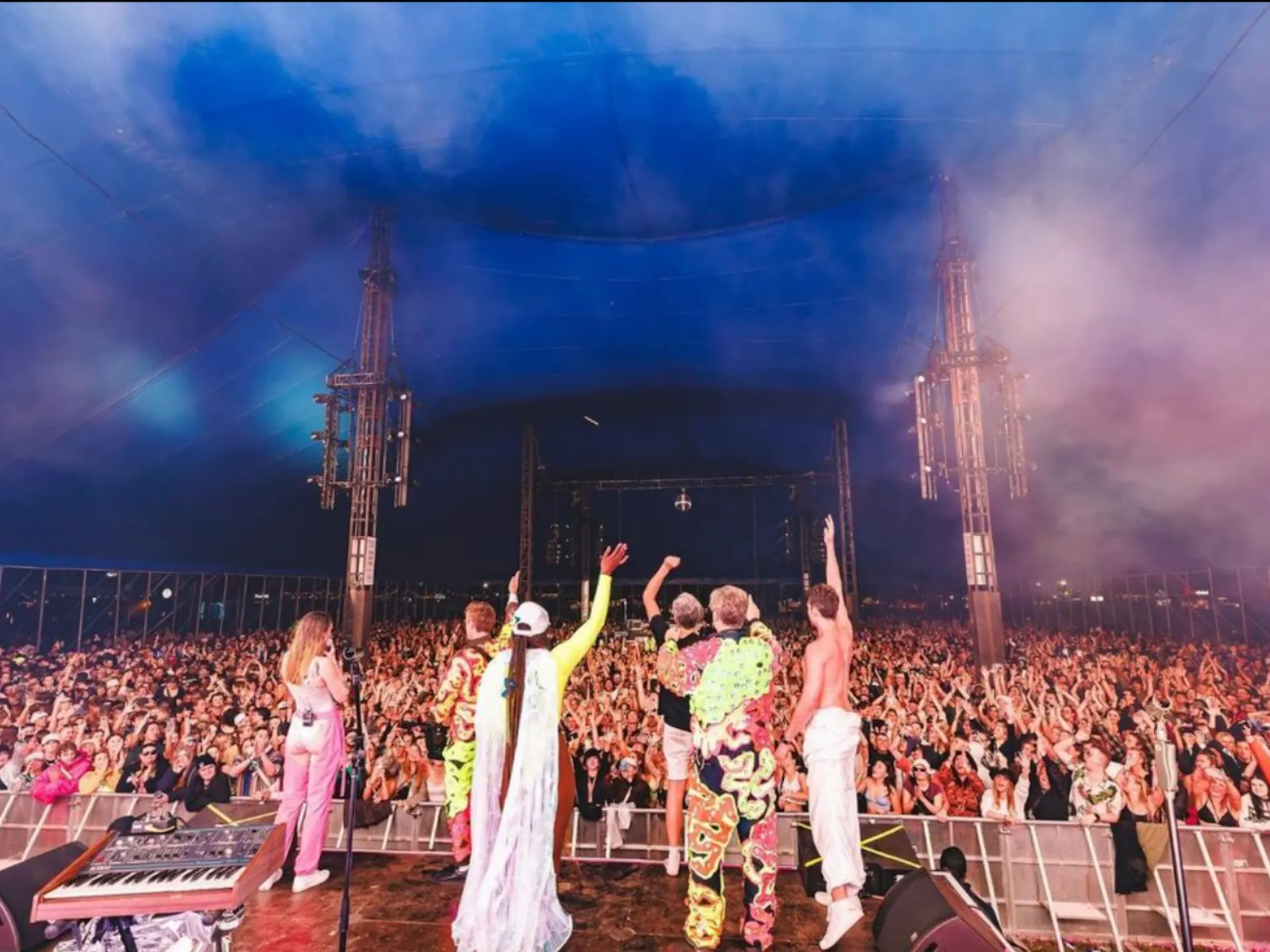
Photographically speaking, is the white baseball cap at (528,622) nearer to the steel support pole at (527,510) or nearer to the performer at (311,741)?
the performer at (311,741)

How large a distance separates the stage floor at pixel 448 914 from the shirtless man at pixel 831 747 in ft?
0.87

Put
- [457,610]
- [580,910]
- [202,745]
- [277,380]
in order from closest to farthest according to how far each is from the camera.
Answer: [580,910] < [202,745] < [277,380] < [457,610]

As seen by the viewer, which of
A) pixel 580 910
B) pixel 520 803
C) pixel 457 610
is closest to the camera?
pixel 520 803

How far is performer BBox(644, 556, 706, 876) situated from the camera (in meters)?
3.06

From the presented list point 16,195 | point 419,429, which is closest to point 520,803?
point 16,195

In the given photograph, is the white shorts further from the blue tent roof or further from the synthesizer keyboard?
the blue tent roof

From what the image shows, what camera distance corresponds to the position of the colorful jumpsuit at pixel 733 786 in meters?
2.57

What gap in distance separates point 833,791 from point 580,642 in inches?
45.9

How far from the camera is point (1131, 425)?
718 centimetres

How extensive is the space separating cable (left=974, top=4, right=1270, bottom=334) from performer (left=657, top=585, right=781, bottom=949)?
11.9 feet

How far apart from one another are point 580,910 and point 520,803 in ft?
2.96

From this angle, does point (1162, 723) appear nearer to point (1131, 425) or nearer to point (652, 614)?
point (652, 614)

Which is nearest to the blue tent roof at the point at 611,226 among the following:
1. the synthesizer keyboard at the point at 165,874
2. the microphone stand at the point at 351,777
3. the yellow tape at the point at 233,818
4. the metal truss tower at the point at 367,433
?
the metal truss tower at the point at 367,433

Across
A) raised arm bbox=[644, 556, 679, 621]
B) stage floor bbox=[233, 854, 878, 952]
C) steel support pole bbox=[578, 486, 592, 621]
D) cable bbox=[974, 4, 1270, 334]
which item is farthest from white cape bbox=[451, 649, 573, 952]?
steel support pole bbox=[578, 486, 592, 621]
